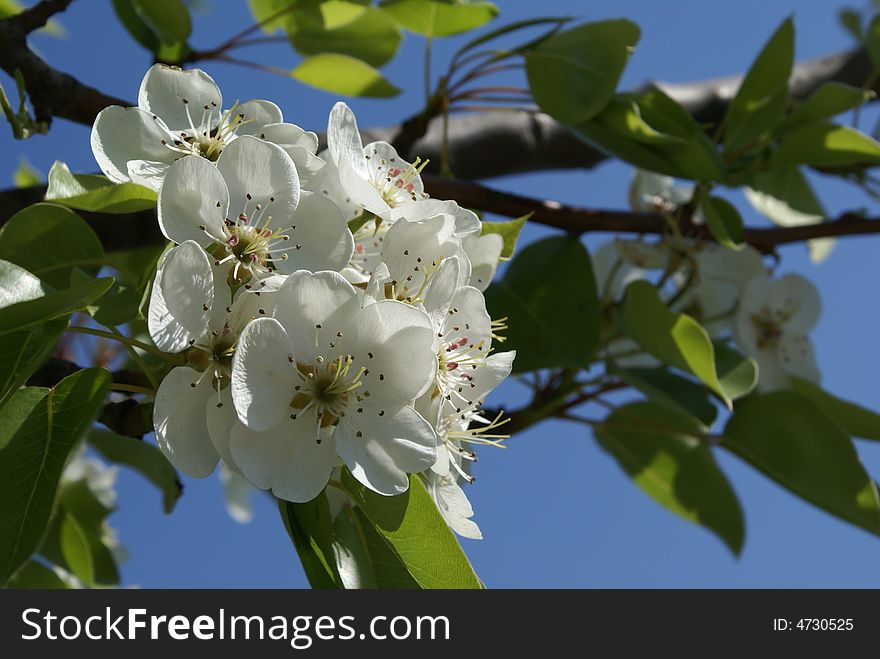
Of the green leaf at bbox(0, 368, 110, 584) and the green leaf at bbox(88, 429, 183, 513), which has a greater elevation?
the green leaf at bbox(0, 368, 110, 584)

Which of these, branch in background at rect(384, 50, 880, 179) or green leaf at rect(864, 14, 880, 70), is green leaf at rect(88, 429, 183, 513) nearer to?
branch in background at rect(384, 50, 880, 179)

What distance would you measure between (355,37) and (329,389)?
94cm

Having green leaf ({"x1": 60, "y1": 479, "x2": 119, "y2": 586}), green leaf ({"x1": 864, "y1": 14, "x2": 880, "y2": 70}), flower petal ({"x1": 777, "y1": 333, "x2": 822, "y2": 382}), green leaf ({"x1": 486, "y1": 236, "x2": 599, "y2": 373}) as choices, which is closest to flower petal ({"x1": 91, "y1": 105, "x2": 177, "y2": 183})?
green leaf ({"x1": 486, "y1": 236, "x2": 599, "y2": 373})

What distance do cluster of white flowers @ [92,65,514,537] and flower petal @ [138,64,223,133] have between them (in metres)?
0.03

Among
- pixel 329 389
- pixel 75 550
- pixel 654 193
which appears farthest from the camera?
pixel 654 193

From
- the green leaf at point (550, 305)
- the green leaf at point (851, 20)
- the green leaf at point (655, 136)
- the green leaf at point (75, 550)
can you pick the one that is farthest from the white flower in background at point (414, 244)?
the green leaf at point (851, 20)

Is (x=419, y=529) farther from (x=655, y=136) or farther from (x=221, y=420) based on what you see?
(x=655, y=136)

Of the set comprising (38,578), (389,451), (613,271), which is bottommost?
(38,578)

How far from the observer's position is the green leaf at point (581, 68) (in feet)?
4.26

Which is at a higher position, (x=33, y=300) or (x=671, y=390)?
(x=33, y=300)

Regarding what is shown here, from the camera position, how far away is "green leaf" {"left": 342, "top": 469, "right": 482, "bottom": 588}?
0.84 metres

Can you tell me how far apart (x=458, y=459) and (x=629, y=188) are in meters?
0.98

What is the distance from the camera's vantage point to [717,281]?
1.64 meters

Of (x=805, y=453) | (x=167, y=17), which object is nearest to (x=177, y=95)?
(x=167, y=17)
